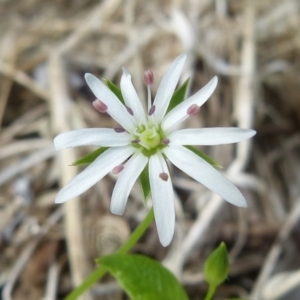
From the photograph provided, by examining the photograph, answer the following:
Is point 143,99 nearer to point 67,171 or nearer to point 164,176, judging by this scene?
point 67,171

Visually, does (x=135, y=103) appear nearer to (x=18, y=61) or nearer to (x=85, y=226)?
(x=85, y=226)

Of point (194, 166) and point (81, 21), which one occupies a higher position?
point (81, 21)

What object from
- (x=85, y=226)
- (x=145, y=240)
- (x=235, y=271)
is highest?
(x=85, y=226)

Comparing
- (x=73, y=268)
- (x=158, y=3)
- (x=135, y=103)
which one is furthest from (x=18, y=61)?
(x=135, y=103)

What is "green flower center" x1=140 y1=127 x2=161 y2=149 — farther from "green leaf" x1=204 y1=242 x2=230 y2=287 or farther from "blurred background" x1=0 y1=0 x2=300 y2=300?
"blurred background" x1=0 y1=0 x2=300 y2=300

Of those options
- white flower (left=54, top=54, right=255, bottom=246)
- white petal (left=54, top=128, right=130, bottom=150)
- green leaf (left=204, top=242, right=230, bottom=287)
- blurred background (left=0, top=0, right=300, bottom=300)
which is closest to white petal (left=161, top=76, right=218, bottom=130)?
white flower (left=54, top=54, right=255, bottom=246)

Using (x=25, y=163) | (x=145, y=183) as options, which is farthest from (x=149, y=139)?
(x=25, y=163)
